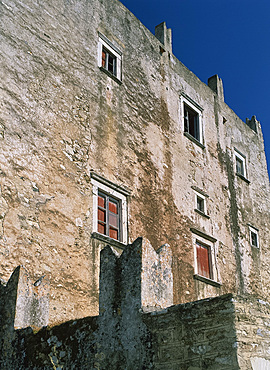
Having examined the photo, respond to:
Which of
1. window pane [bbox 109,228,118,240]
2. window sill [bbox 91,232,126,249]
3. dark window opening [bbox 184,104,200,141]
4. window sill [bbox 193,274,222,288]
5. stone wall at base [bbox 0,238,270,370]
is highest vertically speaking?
dark window opening [bbox 184,104,200,141]

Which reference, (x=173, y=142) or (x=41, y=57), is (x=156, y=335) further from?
(x=173, y=142)

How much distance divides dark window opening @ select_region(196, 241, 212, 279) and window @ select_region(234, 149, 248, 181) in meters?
4.42

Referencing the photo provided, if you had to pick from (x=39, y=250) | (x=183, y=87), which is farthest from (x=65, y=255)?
(x=183, y=87)

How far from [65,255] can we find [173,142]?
19.6ft

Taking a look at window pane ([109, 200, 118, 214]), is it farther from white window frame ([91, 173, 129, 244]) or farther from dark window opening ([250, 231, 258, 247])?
dark window opening ([250, 231, 258, 247])

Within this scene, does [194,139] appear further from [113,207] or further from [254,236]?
[113,207]

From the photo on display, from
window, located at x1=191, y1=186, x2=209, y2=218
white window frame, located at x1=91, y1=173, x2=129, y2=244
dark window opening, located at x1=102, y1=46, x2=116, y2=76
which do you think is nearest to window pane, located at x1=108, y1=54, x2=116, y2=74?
dark window opening, located at x1=102, y1=46, x2=116, y2=76

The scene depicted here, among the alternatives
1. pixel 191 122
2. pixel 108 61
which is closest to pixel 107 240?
pixel 108 61

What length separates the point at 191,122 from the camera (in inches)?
649

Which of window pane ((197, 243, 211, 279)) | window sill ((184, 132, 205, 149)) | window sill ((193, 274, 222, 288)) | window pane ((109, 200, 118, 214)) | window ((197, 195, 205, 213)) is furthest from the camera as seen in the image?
window sill ((184, 132, 205, 149))

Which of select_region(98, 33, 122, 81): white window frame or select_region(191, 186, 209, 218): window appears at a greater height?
select_region(98, 33, 122, 81): white window frame

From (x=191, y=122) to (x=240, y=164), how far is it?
3.26m

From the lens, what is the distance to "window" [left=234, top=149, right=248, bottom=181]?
18438mm

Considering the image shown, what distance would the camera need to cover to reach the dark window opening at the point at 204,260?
46.7ft
